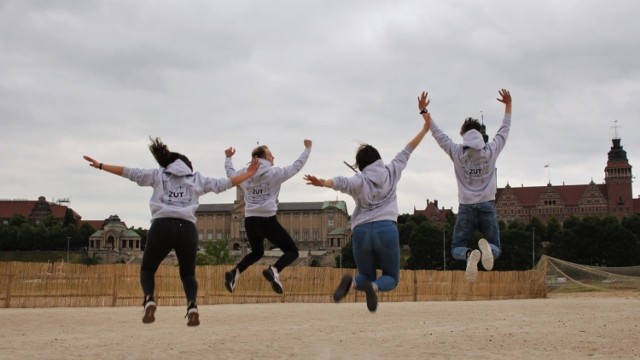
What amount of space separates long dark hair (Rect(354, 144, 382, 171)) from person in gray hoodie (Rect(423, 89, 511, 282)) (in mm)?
1397

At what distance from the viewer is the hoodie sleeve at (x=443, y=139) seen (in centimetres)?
1221

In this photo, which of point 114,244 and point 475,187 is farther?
point 114,244

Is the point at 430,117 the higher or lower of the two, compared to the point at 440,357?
higher

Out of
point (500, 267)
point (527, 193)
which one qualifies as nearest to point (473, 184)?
point (500, 267)

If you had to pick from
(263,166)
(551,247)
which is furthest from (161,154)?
(551,247)

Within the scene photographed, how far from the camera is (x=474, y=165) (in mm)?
12023

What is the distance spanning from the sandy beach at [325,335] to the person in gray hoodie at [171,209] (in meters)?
7.88

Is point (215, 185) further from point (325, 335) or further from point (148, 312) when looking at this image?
point (325, 335)

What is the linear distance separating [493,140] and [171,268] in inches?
1126

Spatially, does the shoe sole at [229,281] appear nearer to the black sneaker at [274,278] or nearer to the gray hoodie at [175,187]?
the black sneaker at [274,278]

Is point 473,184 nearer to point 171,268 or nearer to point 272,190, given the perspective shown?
point 272,190

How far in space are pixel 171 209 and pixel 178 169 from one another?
78 centimetres

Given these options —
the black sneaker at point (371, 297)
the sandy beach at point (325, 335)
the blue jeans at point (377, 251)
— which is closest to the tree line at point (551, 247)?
the sandy beach at point (325, 335)

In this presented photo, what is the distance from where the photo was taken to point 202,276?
3962 cm
